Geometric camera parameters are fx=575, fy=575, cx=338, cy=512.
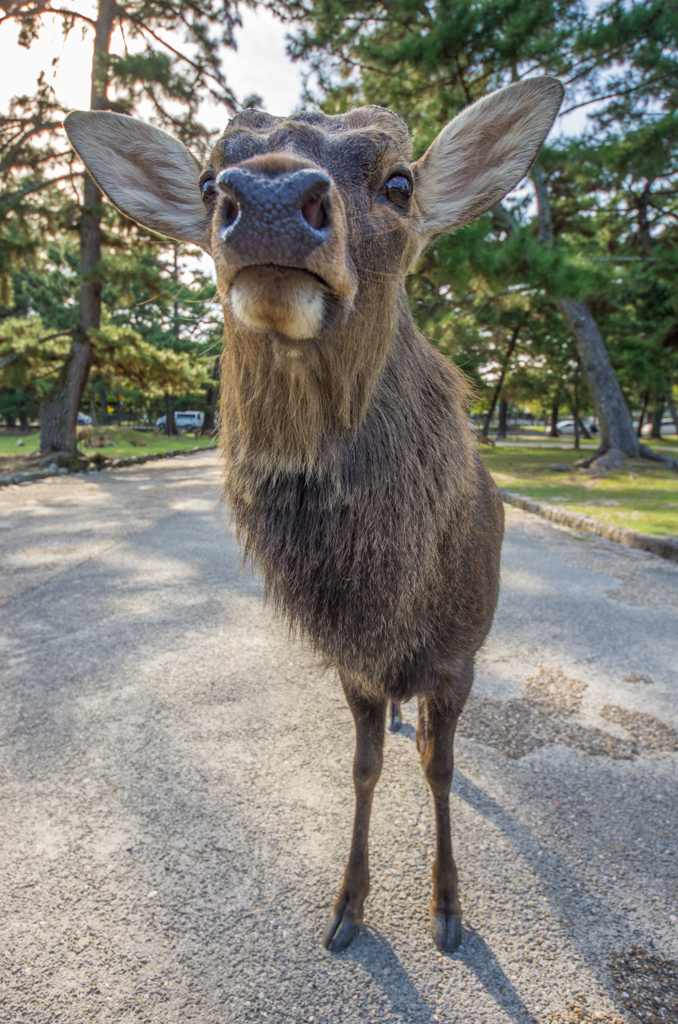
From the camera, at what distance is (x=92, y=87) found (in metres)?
14.4

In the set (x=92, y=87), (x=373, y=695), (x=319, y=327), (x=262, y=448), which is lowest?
(x=373, y=695)

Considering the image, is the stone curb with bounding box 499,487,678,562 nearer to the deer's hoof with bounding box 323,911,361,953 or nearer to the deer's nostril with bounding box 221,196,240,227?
the deer's hoof with bounding box 323,911,361,953

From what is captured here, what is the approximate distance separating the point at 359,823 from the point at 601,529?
273 inches

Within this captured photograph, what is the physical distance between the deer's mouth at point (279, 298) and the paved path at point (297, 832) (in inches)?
73.9

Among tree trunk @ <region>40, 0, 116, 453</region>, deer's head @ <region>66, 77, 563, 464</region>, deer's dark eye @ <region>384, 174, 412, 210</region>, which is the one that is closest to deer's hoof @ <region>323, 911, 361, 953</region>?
deer's head @ <region>66, 77, 563, 464</region>

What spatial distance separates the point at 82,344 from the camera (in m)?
16.0

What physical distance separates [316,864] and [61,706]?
6.04ft

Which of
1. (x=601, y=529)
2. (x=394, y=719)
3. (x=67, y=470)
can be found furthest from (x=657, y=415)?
(x=394, y=719)

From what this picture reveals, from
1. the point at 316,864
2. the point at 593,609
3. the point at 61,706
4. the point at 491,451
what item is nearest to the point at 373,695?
the point at 316,864

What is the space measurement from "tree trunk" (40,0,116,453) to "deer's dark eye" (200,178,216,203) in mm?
15238

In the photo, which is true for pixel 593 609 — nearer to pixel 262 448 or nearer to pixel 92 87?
pixel 262 448

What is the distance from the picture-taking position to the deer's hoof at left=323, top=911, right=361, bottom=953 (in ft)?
6.15

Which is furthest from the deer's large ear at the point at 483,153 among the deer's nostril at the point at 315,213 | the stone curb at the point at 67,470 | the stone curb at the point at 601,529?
the stone curb at the point at 67,470

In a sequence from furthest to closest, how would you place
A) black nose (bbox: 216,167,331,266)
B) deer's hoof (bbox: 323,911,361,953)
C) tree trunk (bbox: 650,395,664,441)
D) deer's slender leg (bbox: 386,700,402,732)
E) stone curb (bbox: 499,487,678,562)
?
tree trunk (bbox: 650,395,664,441) → stone curb (bbox: 499,487,678,562) → deer's slender leg (bbox: 386,700,402,732) → deer's hoof (bbox: 323,911,361,953) → black nose (bbox: 216,167,331,266)
